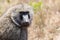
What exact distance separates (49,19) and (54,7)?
35.0 inches

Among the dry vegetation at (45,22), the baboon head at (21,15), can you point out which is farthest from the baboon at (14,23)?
the dry vegetation at (45,22)

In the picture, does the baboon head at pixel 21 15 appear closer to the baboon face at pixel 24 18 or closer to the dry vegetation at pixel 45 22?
the baboon face at pixel 24 18

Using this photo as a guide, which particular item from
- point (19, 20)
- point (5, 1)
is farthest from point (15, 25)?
point (5, 1)

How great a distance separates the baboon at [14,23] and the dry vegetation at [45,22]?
1213 mm

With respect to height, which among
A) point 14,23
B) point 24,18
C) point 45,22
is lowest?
point 45,22

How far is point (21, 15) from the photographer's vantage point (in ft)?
24.3

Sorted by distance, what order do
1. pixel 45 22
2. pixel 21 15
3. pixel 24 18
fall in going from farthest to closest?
pixel 45 22
pixel 21 15
pixel 24 18

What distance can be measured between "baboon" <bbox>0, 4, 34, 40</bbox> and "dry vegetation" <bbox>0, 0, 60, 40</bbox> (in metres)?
1.21

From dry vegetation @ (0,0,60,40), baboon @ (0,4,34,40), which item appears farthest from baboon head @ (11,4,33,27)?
dry vegetation @ (0,0,60,40)

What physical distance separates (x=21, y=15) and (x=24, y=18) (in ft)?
0.56

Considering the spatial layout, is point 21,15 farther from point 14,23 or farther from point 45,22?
point 45,22

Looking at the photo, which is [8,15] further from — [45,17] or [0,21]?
[45,17]

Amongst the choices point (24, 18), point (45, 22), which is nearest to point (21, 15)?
point (24, 18)

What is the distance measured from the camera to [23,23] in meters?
7.33
